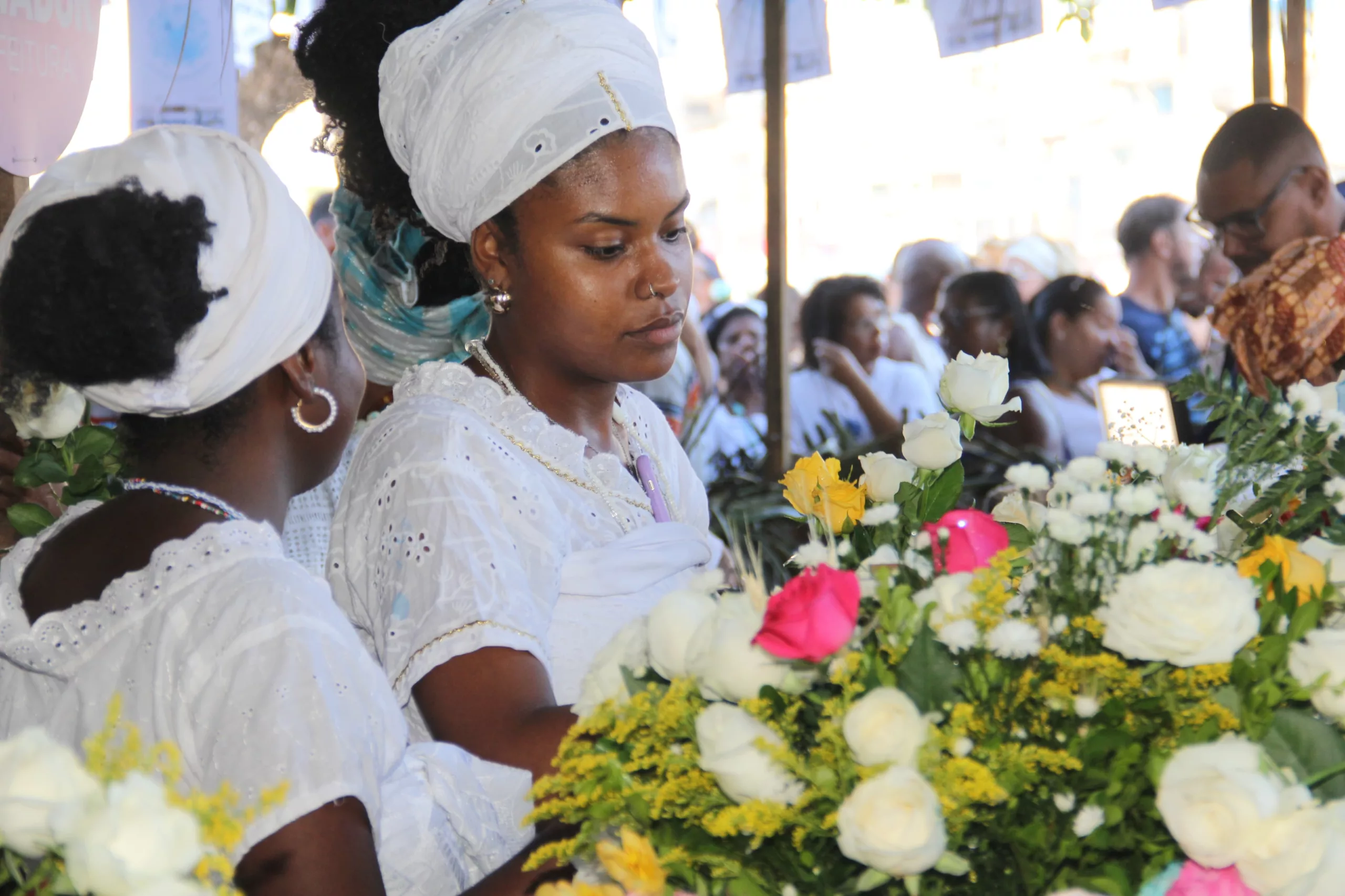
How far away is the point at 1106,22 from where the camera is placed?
9539mm

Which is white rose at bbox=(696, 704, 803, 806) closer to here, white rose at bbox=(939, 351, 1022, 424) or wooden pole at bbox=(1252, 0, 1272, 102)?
Result: white rose at bbox=(939, 351, 1022, 424)

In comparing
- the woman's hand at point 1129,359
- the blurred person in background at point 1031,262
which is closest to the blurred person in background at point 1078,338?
the woman's hand at point 1129,359

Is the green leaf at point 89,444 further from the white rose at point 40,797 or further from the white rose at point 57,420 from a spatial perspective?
the white rose at point 40,797

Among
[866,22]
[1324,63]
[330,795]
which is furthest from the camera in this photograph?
[866,22]

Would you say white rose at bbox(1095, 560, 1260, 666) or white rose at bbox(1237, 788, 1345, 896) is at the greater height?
white rose at bbox(1095, 560, 1260, 666)

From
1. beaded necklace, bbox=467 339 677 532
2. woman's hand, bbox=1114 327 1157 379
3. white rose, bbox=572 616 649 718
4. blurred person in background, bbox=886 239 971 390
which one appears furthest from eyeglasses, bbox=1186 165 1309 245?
white rose, bbox=572 616 649 718

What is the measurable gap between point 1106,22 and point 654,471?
8.59 meters

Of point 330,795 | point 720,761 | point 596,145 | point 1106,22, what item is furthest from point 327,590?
point 1106,22

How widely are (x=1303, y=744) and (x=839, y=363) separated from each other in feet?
14.2

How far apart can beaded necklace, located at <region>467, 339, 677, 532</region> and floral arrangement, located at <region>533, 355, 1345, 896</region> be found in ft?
2.50

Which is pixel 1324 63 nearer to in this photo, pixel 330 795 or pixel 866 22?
pixel 866 22

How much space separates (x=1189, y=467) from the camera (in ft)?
4.14

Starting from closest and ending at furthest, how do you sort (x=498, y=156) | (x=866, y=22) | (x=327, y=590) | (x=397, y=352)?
(x=327, y=590)
(x=498, y=156)
(x=397, y=352)
(x=866, y=22)

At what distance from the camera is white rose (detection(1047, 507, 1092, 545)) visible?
962 millimetres
